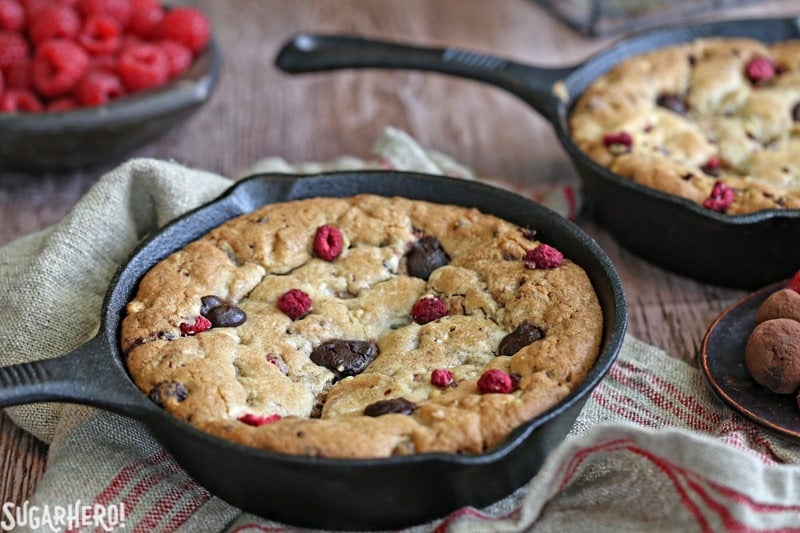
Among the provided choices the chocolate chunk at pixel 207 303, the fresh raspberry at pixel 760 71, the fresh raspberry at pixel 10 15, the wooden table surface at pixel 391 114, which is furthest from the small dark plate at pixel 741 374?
the fresh raspberry at pixel 10 15

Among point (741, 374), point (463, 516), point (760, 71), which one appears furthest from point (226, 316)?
point (760, 71)

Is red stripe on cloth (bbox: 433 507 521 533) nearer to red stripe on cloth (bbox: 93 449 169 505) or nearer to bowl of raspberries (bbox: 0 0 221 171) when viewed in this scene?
red stripe on cloth (bbox: 93 449 169 505)

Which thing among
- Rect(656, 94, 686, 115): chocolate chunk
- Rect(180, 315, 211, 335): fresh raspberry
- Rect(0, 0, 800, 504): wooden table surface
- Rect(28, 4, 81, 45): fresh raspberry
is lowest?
Rect(0, 0, 800, 504): wooden table surface

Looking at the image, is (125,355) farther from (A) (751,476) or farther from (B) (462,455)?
(A) (751,476)

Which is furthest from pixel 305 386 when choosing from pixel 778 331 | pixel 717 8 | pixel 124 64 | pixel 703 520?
pixel 717 8

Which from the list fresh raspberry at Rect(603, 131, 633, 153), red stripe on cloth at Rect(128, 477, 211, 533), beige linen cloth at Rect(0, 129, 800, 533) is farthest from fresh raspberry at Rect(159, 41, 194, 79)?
red stripe on cloth at Rect(128, 477, 211, 533)

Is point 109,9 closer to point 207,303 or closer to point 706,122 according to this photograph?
point 207,303
